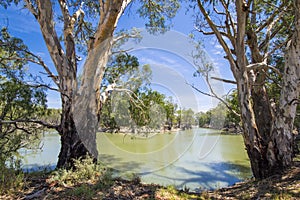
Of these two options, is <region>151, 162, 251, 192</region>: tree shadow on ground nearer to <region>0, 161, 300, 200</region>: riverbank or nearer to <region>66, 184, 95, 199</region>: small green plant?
<region>0, 161, 300, 200</region>: riverbank

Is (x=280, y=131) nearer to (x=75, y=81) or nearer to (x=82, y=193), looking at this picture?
(x=82, y=193)

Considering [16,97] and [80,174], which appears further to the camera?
[16,97]

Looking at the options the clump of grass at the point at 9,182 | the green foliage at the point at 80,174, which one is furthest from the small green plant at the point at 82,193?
the clump of grass at the point at 9,182

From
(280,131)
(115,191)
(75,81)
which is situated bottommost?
(115,191)

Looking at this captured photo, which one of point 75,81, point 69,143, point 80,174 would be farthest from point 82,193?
point 75,81

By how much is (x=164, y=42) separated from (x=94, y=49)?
2536mm

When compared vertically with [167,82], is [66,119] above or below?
below

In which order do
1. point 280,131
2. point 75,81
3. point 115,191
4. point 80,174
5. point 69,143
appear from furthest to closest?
1. point 75,81
2. point 69,143
3. point 280,131
4. point 80,174
5. point 115,191

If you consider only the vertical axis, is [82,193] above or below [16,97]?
below

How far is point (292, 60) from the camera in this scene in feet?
7.32

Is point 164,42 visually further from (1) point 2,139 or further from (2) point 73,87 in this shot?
(1) point 2,139

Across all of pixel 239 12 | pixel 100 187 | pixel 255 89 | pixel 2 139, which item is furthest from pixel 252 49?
pixel 2 139

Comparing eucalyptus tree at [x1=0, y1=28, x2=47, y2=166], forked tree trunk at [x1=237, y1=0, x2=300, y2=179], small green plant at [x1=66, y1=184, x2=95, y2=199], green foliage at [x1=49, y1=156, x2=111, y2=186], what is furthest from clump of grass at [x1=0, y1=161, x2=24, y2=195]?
forked tree trunk at [x1=237, y1=0, x2=300, y2=179]

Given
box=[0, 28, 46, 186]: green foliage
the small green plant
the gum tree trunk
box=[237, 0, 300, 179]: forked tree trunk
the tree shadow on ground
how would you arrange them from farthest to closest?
the tree shadow on ground → box=[0, 28, 46, 186]: green foliage → the gum tree trunk → box=[237, 0, 300, 179]: forked tree trunk → the small green plant
